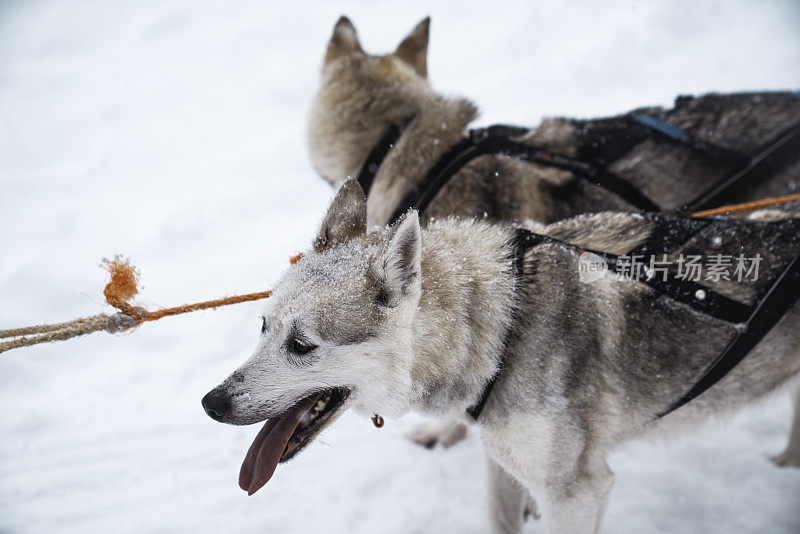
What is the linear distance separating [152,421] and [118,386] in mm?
526

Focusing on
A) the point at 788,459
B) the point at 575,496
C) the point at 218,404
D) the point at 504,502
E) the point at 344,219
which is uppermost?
the point at 344,219

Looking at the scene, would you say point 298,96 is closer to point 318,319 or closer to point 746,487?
point 318,319

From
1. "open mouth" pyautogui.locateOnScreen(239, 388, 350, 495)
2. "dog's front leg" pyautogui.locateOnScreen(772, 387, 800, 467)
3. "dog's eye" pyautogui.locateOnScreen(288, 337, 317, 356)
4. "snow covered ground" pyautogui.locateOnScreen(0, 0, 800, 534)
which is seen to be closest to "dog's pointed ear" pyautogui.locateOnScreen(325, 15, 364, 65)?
"snow covered ground" pyautogui.locateOnScreen(0, 0, 800, 534)

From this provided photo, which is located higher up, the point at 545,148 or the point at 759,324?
the point at 545,148

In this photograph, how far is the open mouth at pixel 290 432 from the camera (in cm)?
170

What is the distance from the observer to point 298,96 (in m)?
7.59

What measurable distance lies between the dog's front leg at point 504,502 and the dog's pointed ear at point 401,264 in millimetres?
1182

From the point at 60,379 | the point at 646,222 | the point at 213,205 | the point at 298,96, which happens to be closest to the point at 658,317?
the point at 646,222

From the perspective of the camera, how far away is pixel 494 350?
69.1 inches

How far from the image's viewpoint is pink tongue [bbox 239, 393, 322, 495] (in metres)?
1.68

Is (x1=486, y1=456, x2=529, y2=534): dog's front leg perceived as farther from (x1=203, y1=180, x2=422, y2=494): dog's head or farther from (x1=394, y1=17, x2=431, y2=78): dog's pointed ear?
(x1=394, y1=17, x2=431, y2=78): dog's pointed ear

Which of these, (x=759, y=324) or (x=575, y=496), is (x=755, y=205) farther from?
(x=575, y=496)

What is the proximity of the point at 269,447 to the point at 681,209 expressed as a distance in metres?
2.67

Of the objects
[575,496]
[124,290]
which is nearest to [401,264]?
[124,290]
